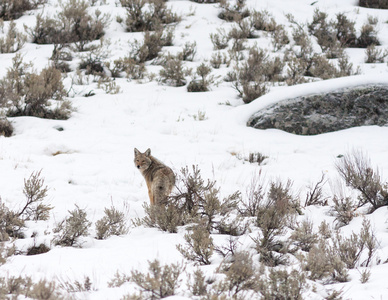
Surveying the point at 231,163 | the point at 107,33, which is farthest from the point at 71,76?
the point at 231,163

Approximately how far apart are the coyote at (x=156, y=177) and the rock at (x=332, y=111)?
10.7 feet

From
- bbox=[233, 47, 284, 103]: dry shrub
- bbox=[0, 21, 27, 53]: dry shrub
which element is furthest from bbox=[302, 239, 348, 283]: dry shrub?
bbox=[0, 21, 27, 53]: dry shrub

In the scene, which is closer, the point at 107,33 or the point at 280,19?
the point at 107,33

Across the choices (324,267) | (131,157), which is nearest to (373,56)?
(131,157)

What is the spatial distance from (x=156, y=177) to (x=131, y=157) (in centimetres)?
197

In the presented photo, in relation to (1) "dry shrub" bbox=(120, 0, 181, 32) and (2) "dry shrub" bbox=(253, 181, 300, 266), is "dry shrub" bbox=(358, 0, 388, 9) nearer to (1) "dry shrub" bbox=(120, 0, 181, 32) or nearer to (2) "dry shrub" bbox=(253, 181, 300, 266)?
(1) "dry shrub" bbox=(120, 0, 181, 32)

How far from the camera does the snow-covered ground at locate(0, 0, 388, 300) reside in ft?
11.9

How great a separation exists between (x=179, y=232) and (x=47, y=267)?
1541 millimetres

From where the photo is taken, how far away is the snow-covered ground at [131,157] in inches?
143

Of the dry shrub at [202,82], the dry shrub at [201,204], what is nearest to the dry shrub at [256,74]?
the dry shrub at [202,82]

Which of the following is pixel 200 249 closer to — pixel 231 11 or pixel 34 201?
pixel 34 201

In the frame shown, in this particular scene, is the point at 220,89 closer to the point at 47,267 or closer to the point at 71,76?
the point at 71,76

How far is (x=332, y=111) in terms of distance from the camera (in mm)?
8328

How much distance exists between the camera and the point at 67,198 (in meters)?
5.57
